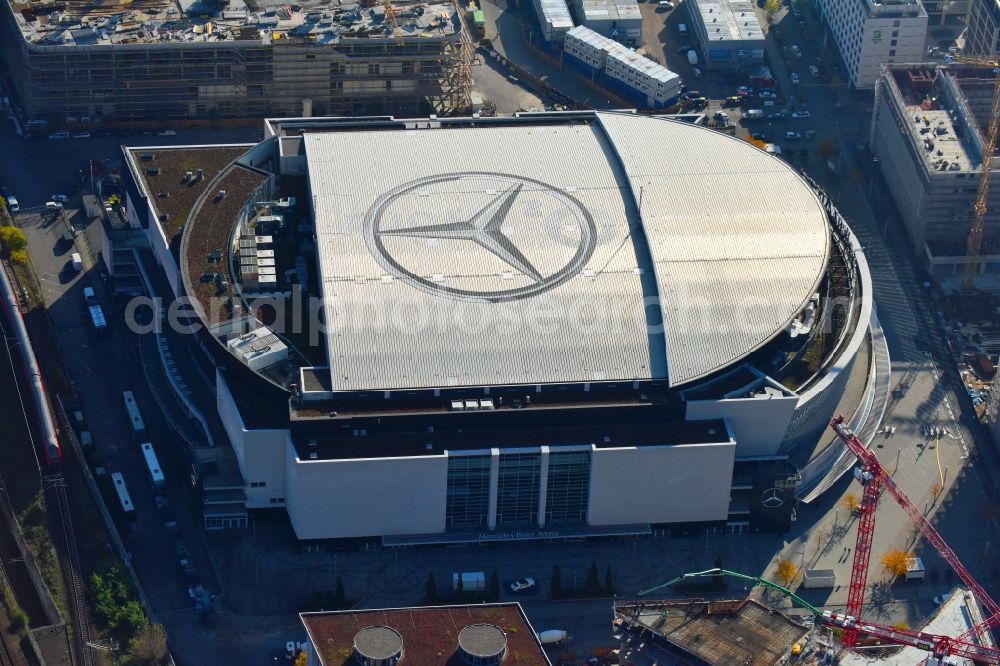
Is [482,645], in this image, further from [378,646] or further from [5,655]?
[5,655]

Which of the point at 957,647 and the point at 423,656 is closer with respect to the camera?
the point at 423,656

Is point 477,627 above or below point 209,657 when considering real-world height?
above

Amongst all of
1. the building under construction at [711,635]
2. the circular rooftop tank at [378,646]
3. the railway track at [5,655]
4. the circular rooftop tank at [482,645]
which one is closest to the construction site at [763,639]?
the building under construction at [711,635]

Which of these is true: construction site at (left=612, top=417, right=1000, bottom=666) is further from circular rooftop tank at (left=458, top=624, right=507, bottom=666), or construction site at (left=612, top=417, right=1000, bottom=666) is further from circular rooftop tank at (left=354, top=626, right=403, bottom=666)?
circular rooftop tank at (left=354, top=626, right=403, bottom=666)

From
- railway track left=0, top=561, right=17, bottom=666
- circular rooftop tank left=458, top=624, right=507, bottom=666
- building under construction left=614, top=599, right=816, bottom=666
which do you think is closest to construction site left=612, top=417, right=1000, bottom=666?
building under construction left=614, top=599, right=816, bottom=666

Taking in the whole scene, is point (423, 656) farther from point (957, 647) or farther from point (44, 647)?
point (957, 647)

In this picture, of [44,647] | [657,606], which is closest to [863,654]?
[657,606]
